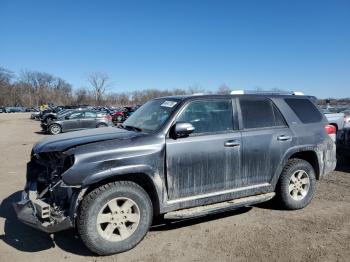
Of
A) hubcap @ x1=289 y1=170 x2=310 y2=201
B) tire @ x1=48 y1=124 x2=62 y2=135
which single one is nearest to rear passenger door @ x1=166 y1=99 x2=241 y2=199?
hubcap @ x1=289 y1=170 x2=310 y2=201

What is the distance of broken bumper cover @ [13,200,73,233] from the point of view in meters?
3.80

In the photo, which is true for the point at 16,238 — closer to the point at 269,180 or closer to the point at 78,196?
the point at 78,196

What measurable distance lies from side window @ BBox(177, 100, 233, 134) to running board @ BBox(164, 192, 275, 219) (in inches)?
39.7

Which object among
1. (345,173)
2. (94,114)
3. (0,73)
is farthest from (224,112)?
(0,73)

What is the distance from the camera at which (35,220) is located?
12.9 ft

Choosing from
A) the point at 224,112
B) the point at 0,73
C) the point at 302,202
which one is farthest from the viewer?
the point at 0,73

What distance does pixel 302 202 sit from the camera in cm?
566

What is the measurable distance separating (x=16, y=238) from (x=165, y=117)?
2.54 metres

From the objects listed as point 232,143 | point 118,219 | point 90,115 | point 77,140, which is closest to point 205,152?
point 232,143

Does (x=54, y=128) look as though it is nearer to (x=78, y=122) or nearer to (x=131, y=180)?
(x=78, y=122)

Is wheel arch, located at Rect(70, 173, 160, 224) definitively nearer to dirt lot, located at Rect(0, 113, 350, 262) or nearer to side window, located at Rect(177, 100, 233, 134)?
dirt lot, located at Rect(0, 113, 350, 262)

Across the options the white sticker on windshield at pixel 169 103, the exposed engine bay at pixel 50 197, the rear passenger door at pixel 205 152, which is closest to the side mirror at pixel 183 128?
the rear passenger door at pixel 205 152

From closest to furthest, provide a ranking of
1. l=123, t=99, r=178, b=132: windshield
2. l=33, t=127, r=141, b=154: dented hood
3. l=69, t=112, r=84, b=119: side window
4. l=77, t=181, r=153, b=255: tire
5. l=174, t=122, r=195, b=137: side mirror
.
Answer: l=77, t=181, r=153, b=255: tire, l=33, t=127, r=141, b=154: dented hood, l=174, t=122, r=195, b=137: side mirror, l=123, t=99, r=178, b=132: windshield, l=69, t=112, r=84, b=119: side window

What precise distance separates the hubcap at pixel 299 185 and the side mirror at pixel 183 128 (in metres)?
2.13
